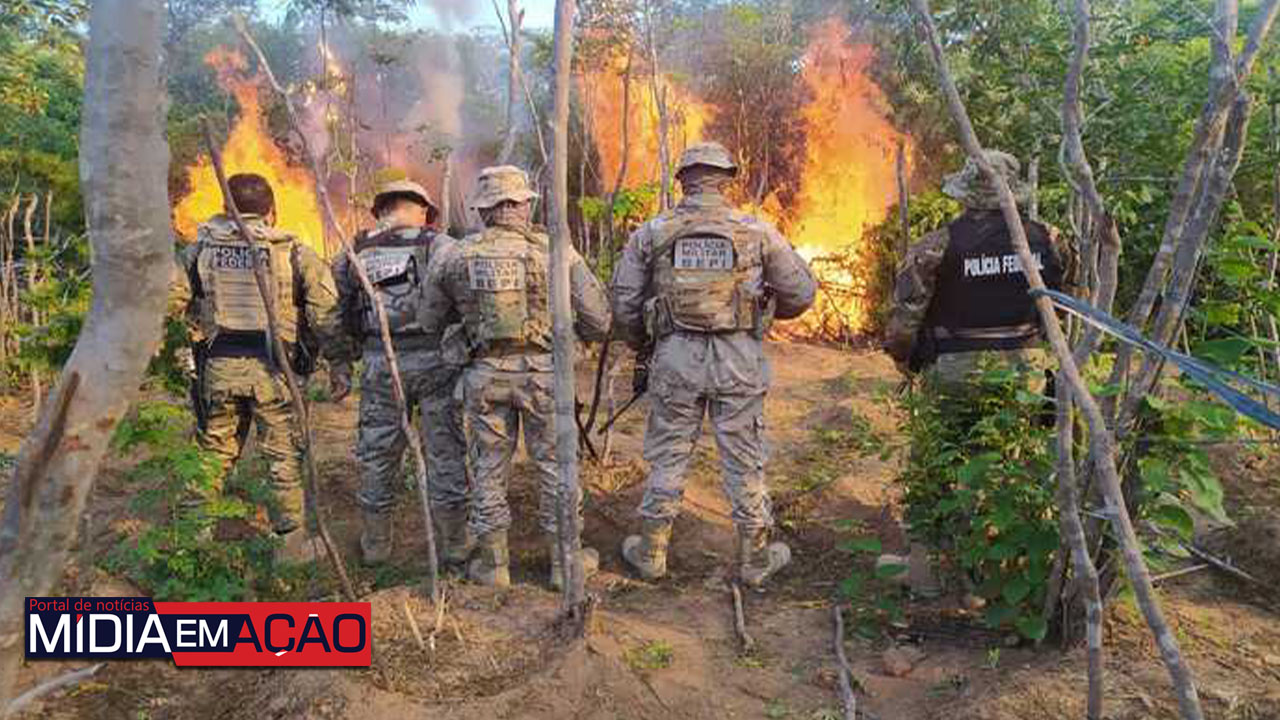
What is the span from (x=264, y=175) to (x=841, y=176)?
8.60 metres

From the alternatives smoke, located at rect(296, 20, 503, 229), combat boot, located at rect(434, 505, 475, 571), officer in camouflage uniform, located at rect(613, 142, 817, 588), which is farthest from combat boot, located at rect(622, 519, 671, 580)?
smoke, located at rect(296, 20, 503, 229)

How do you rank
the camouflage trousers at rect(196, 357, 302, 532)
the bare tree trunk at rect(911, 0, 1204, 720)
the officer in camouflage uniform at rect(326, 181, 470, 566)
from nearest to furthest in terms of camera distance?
the bare tree trunk at rect(911, 0, 1204, 720) < the camouflage trousers at rect(196, 357, 302, 532) < the officer in camouflage uniform at rect(326, 181, 470, 566)

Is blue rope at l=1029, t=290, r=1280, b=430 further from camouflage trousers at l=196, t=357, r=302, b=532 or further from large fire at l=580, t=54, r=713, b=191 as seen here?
large fire at l=580, t=54, r=713, b=191

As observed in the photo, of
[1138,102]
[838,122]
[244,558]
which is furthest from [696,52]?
Result: [244,558]

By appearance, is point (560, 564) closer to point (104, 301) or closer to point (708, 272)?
point (708, 272)

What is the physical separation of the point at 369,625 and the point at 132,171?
7.87ft

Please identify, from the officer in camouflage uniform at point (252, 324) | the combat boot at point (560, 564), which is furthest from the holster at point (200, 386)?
the combat boot at point (560, 564)

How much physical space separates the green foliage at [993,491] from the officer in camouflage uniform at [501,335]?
175 centimetres

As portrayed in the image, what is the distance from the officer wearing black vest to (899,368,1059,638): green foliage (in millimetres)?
389

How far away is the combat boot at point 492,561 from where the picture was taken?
15.2ft

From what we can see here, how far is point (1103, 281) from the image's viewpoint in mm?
2689

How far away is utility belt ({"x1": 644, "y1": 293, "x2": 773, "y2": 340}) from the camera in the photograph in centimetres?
473

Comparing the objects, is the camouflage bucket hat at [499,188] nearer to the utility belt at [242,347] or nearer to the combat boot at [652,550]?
the utility belt at [242,347]

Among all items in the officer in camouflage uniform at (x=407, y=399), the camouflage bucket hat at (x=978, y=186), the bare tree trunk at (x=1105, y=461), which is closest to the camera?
the bare tree trunk at (x=1105, y=461)
